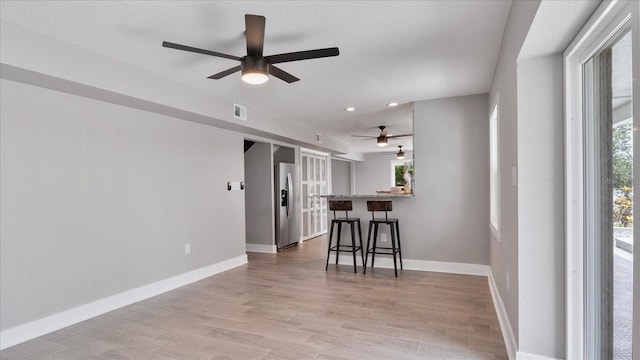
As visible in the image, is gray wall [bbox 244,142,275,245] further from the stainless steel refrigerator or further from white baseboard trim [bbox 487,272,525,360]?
white baseboard trim [bbox 487,272,525,360]

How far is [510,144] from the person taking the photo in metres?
2.38

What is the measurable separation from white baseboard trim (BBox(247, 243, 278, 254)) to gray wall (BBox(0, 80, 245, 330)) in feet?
5.16

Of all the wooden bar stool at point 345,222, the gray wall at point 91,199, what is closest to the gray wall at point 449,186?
the wooden bar stool at point 345,222

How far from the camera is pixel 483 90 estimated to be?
424cm

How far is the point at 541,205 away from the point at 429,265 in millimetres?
2899

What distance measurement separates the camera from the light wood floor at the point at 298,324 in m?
2.48

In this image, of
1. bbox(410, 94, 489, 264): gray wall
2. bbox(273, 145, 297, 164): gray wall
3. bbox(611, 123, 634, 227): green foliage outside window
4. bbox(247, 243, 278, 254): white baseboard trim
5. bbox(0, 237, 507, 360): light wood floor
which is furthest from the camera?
bbox(273, 145, 297, 164): gray wall

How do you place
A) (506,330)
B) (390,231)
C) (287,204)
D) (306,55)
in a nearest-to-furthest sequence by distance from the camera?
1. (306,55)
2. (506,330)
3. (390,231)
4. (287,204)

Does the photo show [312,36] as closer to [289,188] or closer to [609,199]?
[609,199]

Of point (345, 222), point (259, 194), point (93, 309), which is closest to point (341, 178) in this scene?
point (259, 194)

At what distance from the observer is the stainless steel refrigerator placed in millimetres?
6449

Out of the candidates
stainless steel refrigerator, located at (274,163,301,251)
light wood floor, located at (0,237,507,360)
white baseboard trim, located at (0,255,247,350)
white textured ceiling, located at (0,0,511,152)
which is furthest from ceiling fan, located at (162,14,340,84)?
stainless steel refrigerator, located at (274,163,301,251)

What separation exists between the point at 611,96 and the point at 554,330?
1.39m

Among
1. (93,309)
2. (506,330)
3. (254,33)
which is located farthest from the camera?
(93,309)
